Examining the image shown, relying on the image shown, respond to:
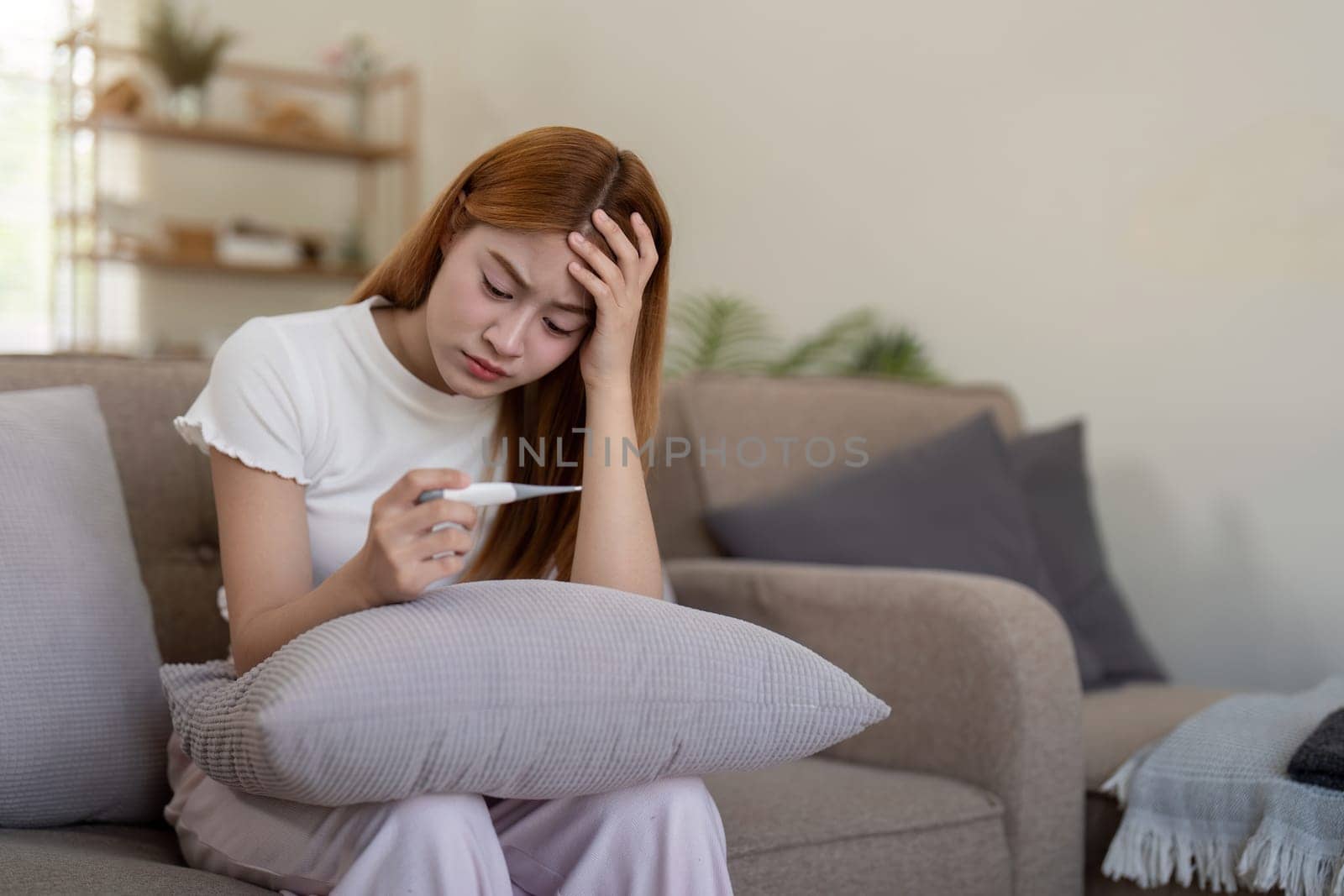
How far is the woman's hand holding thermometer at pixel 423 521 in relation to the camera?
3.22 ft

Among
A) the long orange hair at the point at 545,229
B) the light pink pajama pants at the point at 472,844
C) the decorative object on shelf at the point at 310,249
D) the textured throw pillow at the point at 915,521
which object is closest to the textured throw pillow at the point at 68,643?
the light pink pajama pants at the point at 472,844

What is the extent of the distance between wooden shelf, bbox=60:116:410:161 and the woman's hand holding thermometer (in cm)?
457

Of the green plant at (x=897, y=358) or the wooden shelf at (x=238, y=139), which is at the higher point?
the wooden shelf at (x=238, y=139)

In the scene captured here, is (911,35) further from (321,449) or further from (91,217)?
(91,217)

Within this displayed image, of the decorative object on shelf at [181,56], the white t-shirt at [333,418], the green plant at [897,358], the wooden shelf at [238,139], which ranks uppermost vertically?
the decorative object on shelf at [181,56]

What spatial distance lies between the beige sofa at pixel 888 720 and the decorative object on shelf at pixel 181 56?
3.90 m

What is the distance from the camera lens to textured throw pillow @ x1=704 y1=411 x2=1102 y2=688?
195cm

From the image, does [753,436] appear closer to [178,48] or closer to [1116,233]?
[1116,233]

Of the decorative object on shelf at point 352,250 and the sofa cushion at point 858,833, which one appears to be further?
the decorative object on shelf at point 352,250

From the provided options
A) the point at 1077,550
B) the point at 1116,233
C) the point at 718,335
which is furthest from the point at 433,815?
the point at 718,335

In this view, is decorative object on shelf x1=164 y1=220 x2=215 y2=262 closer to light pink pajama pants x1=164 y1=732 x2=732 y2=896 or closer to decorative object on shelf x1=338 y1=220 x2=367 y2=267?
decorative object on shelf x1=338 y1=220 x2=367 y2=267

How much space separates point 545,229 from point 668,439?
0.78 meters

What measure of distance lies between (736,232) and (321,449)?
2364 millimetres

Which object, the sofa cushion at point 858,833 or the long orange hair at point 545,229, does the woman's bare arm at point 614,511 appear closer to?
the long orange hair at point 545,229
